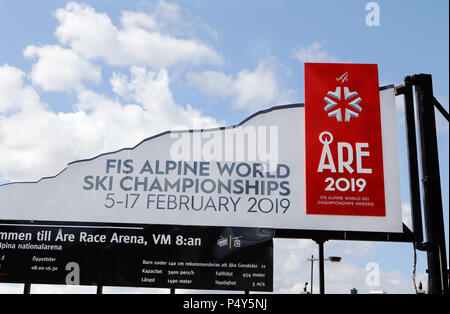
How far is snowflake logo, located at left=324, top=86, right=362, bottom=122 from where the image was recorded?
11250 mm

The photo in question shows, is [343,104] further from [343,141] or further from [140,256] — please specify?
[140,256]

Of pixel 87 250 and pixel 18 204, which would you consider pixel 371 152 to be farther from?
pixel 18 204

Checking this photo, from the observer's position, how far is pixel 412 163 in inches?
428

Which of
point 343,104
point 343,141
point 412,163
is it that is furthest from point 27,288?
point 412,163

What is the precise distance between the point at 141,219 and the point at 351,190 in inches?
167

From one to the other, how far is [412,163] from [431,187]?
0.77 m

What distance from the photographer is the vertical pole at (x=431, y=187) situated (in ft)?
31.8

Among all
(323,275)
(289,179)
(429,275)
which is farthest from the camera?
(289,179)

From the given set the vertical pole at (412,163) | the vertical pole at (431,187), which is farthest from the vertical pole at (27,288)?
the vertical pole at (412,163)

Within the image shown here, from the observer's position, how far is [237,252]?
34.2 ft

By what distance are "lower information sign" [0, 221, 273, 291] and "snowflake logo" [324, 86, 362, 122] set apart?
2.81 meters

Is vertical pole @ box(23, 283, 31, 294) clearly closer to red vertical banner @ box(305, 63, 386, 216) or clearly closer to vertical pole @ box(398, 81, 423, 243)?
red vertical banner @ box(305, 63, 386, 216)
